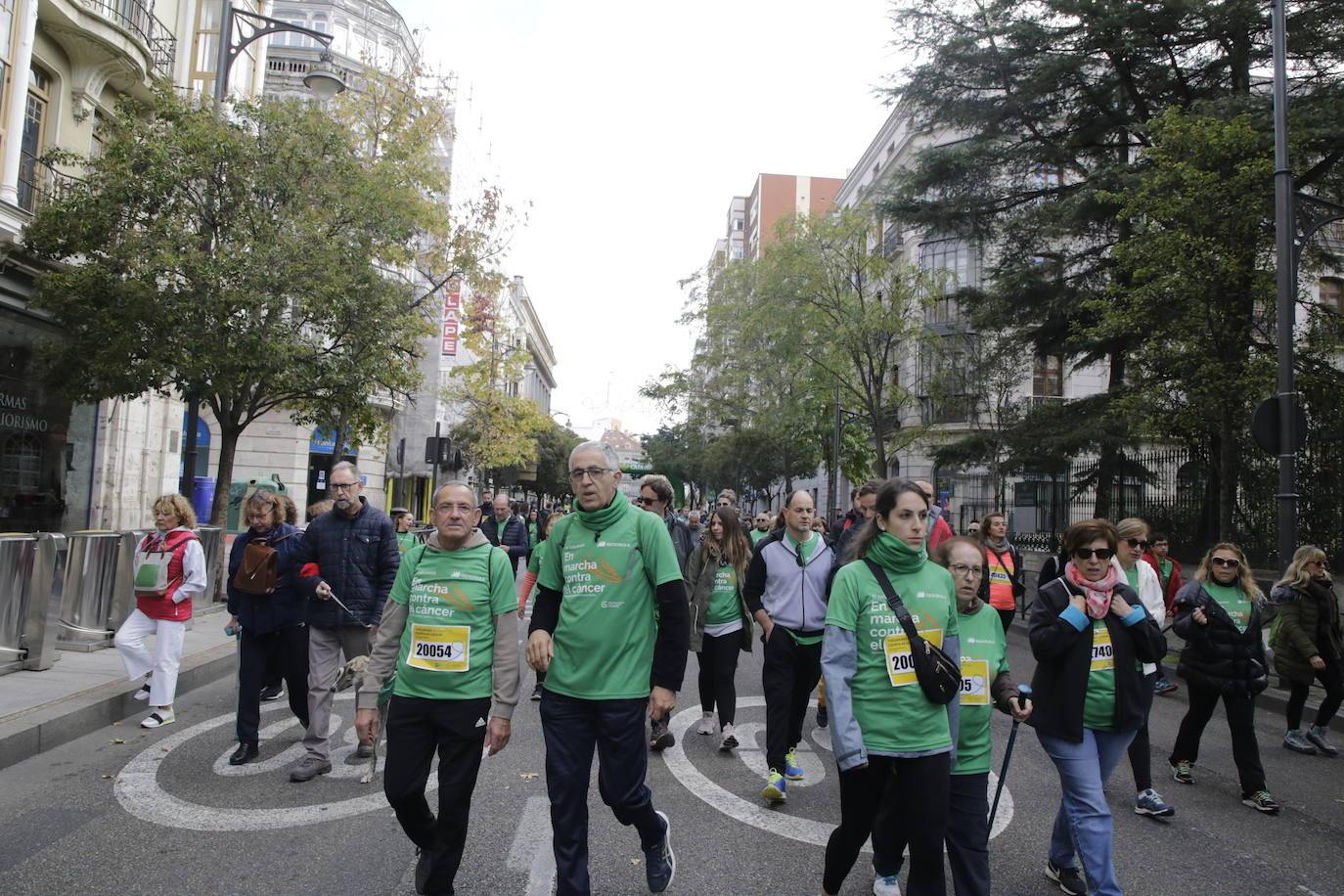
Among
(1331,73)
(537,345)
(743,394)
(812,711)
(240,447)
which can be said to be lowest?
(812,711)

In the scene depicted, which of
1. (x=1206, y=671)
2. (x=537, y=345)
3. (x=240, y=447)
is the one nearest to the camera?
(x=1206, y=671)

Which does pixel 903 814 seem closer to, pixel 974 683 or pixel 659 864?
pixel 974 683

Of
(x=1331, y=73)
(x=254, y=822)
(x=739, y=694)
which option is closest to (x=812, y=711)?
(x=739, y=694)

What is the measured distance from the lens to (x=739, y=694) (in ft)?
28.2

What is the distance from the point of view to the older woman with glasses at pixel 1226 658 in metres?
5.52

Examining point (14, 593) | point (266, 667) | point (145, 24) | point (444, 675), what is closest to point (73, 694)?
point (14, 593)

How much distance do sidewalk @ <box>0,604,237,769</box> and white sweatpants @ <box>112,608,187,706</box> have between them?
14.7 inches

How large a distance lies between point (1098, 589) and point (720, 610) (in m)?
3.11

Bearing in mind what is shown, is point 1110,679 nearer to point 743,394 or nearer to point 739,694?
point 739,694

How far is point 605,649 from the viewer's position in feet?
11.6

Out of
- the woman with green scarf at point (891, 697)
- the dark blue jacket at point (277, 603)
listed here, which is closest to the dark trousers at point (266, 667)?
the dark blue jacket at point (277, 603)

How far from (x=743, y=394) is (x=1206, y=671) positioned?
33.8 meters

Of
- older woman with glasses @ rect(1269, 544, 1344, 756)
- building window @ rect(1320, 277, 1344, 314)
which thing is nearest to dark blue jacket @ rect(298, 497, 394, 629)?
older woman with glasses @ rect(1269, 544, 1344, 756)

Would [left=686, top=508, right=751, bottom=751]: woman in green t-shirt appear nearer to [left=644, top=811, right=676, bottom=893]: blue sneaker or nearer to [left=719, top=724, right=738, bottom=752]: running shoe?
[left=719, top=724, right=738, bottom=752]: running shoe
